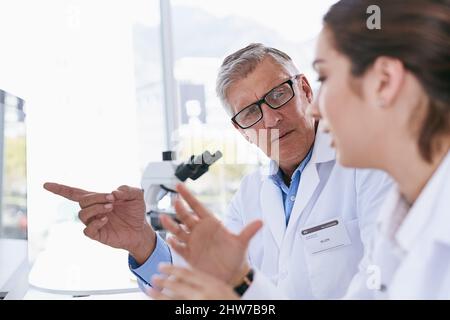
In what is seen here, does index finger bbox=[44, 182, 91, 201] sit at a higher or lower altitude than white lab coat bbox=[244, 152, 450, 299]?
higher

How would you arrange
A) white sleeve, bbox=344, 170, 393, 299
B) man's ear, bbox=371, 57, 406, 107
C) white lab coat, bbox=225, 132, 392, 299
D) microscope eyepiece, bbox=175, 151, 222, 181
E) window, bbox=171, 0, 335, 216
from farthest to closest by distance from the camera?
window, bbox=171, 0, 335, 216
microscope eyepiece, bbox=175, 151, 222, 181
white lab coat, bbox=225, 132, 392, 299
white sleeve, bbox=344, 170, 393, 299
man's ear, bbox=371, 57, 406, 107

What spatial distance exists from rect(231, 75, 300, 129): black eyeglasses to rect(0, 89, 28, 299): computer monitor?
1.67 ft

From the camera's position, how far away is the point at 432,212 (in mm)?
707

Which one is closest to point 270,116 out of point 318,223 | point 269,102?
point 269,102

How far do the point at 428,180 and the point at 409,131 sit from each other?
83 mm

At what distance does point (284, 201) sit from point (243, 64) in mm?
341

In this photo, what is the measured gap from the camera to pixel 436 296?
705 mm

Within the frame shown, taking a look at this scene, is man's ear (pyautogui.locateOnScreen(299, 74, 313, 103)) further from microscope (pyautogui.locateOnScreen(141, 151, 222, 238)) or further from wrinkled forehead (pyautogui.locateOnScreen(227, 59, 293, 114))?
microscope (pyautogui.locateOnScreen(141, 151, 222, 238))

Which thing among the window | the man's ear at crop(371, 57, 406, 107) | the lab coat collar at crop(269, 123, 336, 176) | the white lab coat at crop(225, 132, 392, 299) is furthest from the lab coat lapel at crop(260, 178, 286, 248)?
the man's ear at crop(371, 57, 406, 107)

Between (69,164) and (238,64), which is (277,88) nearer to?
(238,64)

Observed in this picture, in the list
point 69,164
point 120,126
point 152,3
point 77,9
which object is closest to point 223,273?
point 69,164

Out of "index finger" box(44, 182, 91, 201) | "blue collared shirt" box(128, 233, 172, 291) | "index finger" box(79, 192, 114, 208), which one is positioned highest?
"index finger" box(44, 182, 91, 201)

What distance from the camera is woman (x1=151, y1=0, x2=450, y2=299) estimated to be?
0.69 m

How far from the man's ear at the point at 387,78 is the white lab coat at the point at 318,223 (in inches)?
8.9
